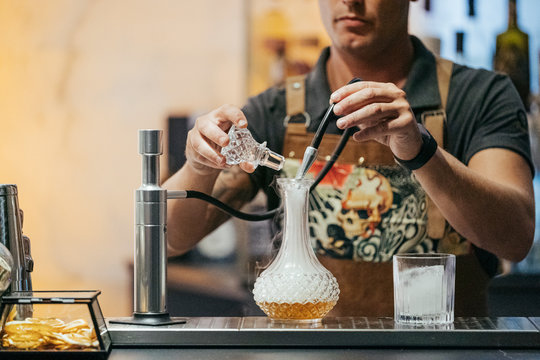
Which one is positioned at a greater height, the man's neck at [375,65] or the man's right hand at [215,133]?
the man's neck at [375,65]

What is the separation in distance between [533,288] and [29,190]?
2.06 metres

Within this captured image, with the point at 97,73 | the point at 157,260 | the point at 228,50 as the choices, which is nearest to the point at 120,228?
the point at 97,73

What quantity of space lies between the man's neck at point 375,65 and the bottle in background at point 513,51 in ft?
3.15

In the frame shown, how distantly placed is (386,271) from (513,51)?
1.34 meters

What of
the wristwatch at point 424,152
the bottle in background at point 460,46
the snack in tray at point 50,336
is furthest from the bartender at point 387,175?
the bottle in background at point 460,46

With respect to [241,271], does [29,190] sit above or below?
above

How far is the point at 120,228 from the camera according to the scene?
3.36 metres

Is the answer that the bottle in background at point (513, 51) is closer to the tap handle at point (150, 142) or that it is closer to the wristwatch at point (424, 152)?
the wristwatch at point (424, 152)

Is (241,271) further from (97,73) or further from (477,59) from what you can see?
(477,59)

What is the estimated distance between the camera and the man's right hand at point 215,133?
1.25m

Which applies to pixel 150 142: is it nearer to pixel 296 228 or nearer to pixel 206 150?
pixel 206 150

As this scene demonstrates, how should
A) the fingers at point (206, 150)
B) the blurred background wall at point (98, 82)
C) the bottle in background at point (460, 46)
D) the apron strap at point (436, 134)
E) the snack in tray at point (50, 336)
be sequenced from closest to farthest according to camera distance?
the snack in tray at point (50, 336), the fingers at point (206, 150), the apron strap at point (436, 134), the bottle in background at point (460, 46), the blurred background wall at point (98, 82)

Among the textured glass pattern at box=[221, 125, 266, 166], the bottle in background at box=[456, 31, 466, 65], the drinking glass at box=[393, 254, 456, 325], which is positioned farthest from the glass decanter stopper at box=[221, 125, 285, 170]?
the bottle in background at box=[456, 31, 466, 65]

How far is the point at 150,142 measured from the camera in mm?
1188
